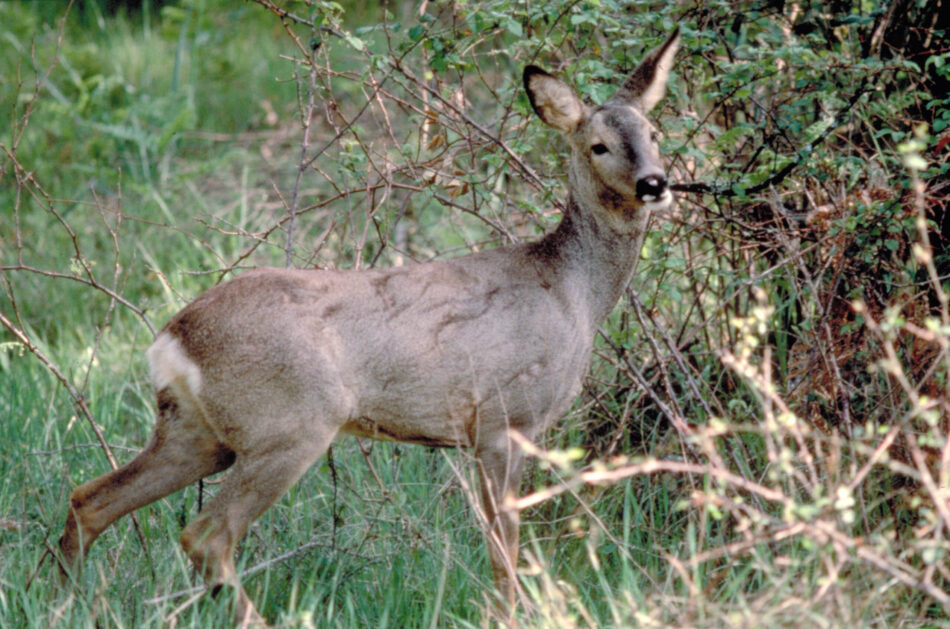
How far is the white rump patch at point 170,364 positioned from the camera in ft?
12.3

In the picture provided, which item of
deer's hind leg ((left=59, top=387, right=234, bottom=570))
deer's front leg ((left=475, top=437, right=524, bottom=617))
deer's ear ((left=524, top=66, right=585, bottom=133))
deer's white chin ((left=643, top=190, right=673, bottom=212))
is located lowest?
deer's front leg ((left=475, top=437, right=524, bottom=617))

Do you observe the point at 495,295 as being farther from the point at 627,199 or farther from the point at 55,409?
the point at 55,409

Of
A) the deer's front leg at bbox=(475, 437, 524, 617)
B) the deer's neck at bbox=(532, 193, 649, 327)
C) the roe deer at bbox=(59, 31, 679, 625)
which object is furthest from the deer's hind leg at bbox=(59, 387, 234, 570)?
the deer's neck at bbox=(532, 193, 649, 327)

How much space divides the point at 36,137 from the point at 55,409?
3782 mm

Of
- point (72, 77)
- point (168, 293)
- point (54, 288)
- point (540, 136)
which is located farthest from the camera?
point (72, 77)

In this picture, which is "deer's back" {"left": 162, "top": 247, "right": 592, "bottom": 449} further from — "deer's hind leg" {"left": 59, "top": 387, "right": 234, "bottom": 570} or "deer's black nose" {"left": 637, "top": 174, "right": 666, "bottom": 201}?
"deer's black nose" {"left": 637, "top": 174, "right": 666, "bottom": 201}

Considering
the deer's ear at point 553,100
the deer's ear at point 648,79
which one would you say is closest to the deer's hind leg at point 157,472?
the deer's ear at point 553,100

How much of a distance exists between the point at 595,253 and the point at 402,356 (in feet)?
2.78

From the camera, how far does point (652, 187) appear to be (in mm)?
3930

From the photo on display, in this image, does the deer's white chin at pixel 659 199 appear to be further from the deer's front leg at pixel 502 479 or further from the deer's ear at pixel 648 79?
the deer's front leg at pixel 502 479

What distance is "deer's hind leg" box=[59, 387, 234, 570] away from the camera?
384cm

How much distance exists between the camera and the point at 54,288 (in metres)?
7.03

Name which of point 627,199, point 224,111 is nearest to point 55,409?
point 627,199

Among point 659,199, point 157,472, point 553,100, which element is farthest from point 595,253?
point 157,472
